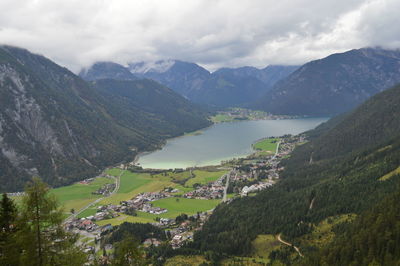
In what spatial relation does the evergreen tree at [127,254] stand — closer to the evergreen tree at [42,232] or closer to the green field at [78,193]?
the evergreen tree at [42,232]

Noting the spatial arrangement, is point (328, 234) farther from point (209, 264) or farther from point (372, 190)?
point (209, 264)

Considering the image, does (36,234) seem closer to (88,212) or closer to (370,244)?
(370,244)

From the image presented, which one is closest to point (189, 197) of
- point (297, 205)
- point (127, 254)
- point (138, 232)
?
point (138, 232)

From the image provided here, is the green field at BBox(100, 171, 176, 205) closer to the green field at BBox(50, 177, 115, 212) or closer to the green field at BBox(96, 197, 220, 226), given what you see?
the green field at BBox(50, 177, 115, 212)

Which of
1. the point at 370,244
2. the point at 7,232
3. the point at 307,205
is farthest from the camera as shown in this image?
the point at 307,205

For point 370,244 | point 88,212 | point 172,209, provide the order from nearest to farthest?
point 370,244
point 172,209
point 88,212

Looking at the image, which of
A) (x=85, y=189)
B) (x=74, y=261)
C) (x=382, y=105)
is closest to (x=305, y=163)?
(x=382, y=105)

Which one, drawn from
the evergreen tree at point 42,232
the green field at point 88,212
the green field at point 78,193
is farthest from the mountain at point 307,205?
the green field at point 78,193
